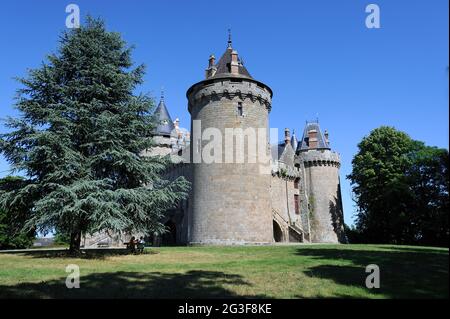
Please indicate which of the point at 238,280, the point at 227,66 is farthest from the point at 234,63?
the point at 238,280

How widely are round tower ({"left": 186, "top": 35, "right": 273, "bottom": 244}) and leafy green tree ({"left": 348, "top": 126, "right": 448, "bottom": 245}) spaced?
11.7 metres

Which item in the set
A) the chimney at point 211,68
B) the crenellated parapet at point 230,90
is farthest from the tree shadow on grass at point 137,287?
the chimney at point 211,68

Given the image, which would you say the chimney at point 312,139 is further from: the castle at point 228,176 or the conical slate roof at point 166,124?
the conical slate roof at point 166,124

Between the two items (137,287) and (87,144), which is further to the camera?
(87,144)

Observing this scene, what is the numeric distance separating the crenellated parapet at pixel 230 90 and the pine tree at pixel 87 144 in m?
8.02

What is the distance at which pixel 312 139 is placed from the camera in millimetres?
38594

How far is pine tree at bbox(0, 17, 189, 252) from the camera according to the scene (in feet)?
47.8

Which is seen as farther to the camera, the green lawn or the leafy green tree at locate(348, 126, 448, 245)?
the leafy green tree at locate(348, 126, 448, 245)

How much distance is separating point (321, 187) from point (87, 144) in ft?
86.2

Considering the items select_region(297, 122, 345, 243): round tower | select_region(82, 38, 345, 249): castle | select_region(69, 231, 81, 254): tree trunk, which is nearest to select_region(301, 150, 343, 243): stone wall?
select_region(297, 122, 345, 243): round tower

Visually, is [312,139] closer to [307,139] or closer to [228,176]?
[307,139]

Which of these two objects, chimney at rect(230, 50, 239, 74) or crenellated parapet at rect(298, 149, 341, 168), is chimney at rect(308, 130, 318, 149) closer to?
crenellated parapet at rect(298, 149, 341, 168)

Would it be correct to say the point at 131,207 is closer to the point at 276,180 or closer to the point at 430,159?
the point at 276,180
